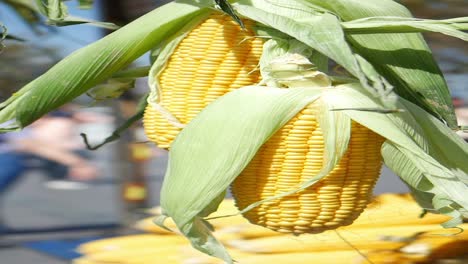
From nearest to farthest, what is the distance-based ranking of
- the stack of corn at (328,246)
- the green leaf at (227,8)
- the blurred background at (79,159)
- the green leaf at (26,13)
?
the green leaf at (227,8) → the green leaf at (26,13) → the stack of corn at (328,246) → the blurred background at (79,159)

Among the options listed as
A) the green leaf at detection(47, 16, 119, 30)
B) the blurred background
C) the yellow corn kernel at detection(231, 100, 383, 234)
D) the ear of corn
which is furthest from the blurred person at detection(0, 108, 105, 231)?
the yellow corn kernel at detection(231, 100, 383, 234)

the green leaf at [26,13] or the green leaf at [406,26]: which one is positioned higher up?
the green leaf at [406,26]

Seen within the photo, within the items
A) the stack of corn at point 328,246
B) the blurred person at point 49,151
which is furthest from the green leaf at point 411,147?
the blurred person at point 49,151

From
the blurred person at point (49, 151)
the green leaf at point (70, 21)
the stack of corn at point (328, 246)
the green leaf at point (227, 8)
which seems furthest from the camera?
the blurred person at point (49, 151)

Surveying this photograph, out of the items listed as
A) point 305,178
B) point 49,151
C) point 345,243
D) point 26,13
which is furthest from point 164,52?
point 49,151

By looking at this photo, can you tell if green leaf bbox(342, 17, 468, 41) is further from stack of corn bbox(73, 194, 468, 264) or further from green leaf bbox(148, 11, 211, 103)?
stack of corn bbox(73, 194, 468, 264)

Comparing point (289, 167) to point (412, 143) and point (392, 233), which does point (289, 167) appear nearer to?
point (412, 143)

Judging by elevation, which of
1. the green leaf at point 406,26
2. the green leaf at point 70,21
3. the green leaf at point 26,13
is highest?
the green leaf at point 406,26

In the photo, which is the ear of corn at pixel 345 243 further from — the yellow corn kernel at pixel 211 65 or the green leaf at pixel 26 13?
the yellow corn kernel at pixel 211 65
